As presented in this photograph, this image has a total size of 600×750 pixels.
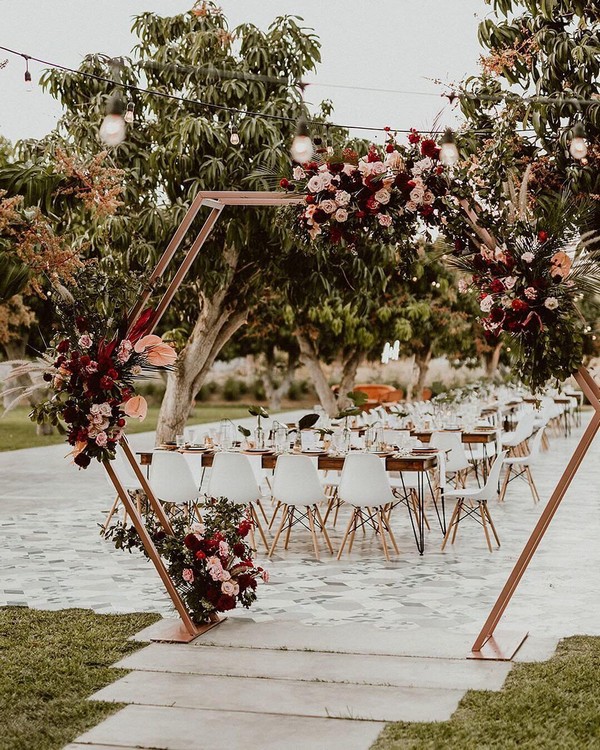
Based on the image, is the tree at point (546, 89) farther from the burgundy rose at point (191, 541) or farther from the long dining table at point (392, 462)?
the burgundy rose at point (191, 541)

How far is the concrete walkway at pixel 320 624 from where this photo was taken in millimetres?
4363

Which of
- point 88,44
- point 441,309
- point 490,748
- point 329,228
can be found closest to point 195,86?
point 88,44

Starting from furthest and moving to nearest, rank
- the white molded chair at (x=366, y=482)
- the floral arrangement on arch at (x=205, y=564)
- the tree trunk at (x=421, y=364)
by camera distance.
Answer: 1. the tree trunk at (x=421, y=364)
2. the white molded chair at (x=366, y=482)
3. the floral arrangement on arch at (x=205, y=564)

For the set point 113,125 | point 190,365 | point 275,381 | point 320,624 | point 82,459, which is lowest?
point 275,381

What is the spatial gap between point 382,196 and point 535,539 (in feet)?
6.32

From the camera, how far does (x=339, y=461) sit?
8.56 metres

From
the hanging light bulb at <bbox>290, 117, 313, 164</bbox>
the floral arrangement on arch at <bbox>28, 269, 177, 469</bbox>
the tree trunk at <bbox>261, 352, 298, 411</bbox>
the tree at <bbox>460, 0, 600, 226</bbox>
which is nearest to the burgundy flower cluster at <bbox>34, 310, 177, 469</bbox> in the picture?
the floral arrangement on arch at <bbox>28, 269, 177, 469</bbox>

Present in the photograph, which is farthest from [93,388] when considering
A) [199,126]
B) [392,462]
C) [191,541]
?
[199,126]

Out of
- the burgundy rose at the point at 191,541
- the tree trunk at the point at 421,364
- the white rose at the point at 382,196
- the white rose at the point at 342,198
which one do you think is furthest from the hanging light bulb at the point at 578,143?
the tree trunk at the point at 421,364

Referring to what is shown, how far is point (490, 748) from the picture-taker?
13.1 ft

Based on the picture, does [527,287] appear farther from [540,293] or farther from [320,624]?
[320,624]

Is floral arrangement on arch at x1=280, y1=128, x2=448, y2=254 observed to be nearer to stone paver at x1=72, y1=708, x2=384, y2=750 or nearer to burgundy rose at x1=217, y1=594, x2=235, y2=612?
burgundy rose at x1=217, y1=594, x2=235, y2=612

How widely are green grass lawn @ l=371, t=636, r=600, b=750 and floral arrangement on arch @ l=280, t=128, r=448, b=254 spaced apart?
235 cm

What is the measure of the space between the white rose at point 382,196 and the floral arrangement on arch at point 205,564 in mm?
2026
